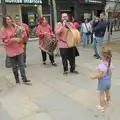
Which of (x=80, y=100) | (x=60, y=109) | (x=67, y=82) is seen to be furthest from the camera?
(x=67, y=82)

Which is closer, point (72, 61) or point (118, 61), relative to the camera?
point (72, 61)

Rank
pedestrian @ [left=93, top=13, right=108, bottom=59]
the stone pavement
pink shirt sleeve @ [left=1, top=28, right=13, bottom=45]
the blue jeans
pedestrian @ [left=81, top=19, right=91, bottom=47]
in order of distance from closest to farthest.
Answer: the stone pavement, pink shirt sleeve @ [left=1, top=28, right=13, bottom=45], pedestrian @ [left=93, top=13, right=108, bottom=59], the blue jeans, pedestrian @ [left=81, top=19, right=91, bottom=47]

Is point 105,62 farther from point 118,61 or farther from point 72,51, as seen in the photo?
point 118,61

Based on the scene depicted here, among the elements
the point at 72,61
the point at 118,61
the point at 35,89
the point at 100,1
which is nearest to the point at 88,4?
the point at 100,1

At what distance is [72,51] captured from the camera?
634 centimetres

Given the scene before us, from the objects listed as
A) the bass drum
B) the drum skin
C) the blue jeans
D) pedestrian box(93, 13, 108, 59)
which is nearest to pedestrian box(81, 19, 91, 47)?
the blue jeans

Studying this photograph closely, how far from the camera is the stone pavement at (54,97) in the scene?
4074 millimetres

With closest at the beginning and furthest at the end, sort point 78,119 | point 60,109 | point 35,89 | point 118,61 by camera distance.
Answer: point 78,119 < point 60,109 < point 35,89 < point 118,61

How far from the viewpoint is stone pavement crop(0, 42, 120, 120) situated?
407 cm

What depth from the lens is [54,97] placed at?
16.0 ft

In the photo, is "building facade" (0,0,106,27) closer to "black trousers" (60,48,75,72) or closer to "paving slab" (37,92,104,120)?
"black trousers" (60,48,75,72)

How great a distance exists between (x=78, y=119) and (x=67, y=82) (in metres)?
1.97

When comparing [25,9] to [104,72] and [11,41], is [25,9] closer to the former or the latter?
[11,41]

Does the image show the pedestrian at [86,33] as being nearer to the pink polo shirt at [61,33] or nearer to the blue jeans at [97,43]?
the blue jeans at [97,43]
